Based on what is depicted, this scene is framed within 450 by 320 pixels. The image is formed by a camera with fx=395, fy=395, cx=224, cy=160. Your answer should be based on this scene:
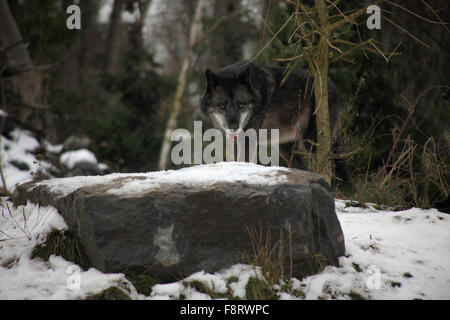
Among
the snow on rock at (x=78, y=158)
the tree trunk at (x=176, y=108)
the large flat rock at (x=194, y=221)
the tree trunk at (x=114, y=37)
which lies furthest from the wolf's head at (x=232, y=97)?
the tree trunk at (x=114, y=37)

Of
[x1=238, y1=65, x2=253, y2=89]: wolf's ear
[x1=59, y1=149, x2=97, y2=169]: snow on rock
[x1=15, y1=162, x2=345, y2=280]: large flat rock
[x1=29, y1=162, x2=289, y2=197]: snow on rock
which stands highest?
[x1=238, y1=65, x2=253, y2=89]: wolf's ear

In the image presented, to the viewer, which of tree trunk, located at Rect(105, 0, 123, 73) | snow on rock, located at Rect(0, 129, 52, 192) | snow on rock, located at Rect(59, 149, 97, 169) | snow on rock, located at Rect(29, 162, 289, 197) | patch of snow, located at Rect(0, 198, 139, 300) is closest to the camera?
patch of snow, located at Rect(0, 198, 139, 300)

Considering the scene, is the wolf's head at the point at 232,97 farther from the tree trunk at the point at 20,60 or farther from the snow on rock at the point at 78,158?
the tree trunk at the point at 20,60

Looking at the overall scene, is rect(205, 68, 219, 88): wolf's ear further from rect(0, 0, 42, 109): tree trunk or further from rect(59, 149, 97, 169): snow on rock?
rect(0, 0, 42, 109): tree trunk

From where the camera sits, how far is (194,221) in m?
2.79

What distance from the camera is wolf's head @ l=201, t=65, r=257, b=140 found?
5.00 meters

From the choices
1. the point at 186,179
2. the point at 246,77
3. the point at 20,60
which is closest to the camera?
the point at 186,179

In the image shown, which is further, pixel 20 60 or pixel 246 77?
pixel 20 60

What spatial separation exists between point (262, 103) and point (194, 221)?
288cm

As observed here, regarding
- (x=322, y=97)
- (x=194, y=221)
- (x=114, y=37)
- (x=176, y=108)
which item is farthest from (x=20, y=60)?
(x=194, y=221)

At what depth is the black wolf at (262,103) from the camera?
507 centimetres

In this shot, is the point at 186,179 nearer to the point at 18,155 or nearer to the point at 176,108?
the point at 18,155

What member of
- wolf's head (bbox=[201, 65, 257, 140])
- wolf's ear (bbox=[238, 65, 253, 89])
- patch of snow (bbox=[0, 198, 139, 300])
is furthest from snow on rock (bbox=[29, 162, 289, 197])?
wolf's ear (bbox=[238, 65, 253, 89])
